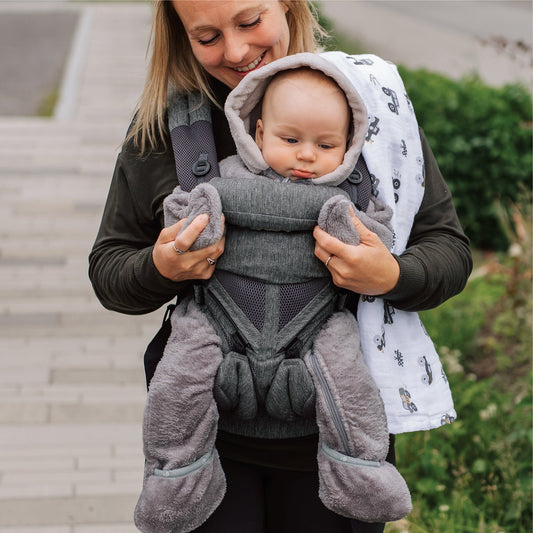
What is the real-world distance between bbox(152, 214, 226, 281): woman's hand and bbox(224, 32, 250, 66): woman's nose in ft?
1.26

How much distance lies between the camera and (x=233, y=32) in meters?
1.86

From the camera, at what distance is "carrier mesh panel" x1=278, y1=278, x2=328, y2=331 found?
1.77 m

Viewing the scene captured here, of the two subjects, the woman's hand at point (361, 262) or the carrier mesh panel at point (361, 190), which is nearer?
the woman's hand at point (361, 262)

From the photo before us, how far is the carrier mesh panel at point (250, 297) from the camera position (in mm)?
1767

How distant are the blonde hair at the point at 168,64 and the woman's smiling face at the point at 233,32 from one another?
0.23ft

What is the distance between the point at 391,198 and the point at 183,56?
613 millimetres

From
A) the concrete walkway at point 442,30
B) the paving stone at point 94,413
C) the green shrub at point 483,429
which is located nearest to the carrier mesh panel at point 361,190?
the green shrub at point 483,429

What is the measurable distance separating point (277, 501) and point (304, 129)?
85 cm

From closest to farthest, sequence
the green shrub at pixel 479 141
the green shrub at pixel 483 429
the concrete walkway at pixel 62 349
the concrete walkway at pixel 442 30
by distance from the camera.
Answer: the green shrub at pixel 483 429, the concrete walkway at pixel 62 349, the green shrub at pixel 479 141, the concrete walkway at pixel 442 30

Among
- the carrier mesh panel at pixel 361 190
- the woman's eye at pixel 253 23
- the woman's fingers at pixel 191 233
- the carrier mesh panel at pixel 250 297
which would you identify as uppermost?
the woman's eye at pixel 253 23

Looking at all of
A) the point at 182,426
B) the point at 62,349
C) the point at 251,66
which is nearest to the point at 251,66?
the point at 251,66

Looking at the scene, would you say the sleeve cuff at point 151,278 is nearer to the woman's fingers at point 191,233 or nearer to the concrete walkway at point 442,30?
the woman's fingers at point 191,233

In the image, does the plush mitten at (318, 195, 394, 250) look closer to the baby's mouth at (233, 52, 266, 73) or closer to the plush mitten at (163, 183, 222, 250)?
the plush mitten at (163, 183, 222, 250)

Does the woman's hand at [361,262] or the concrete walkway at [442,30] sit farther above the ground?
the woman's hand at [361,262]
